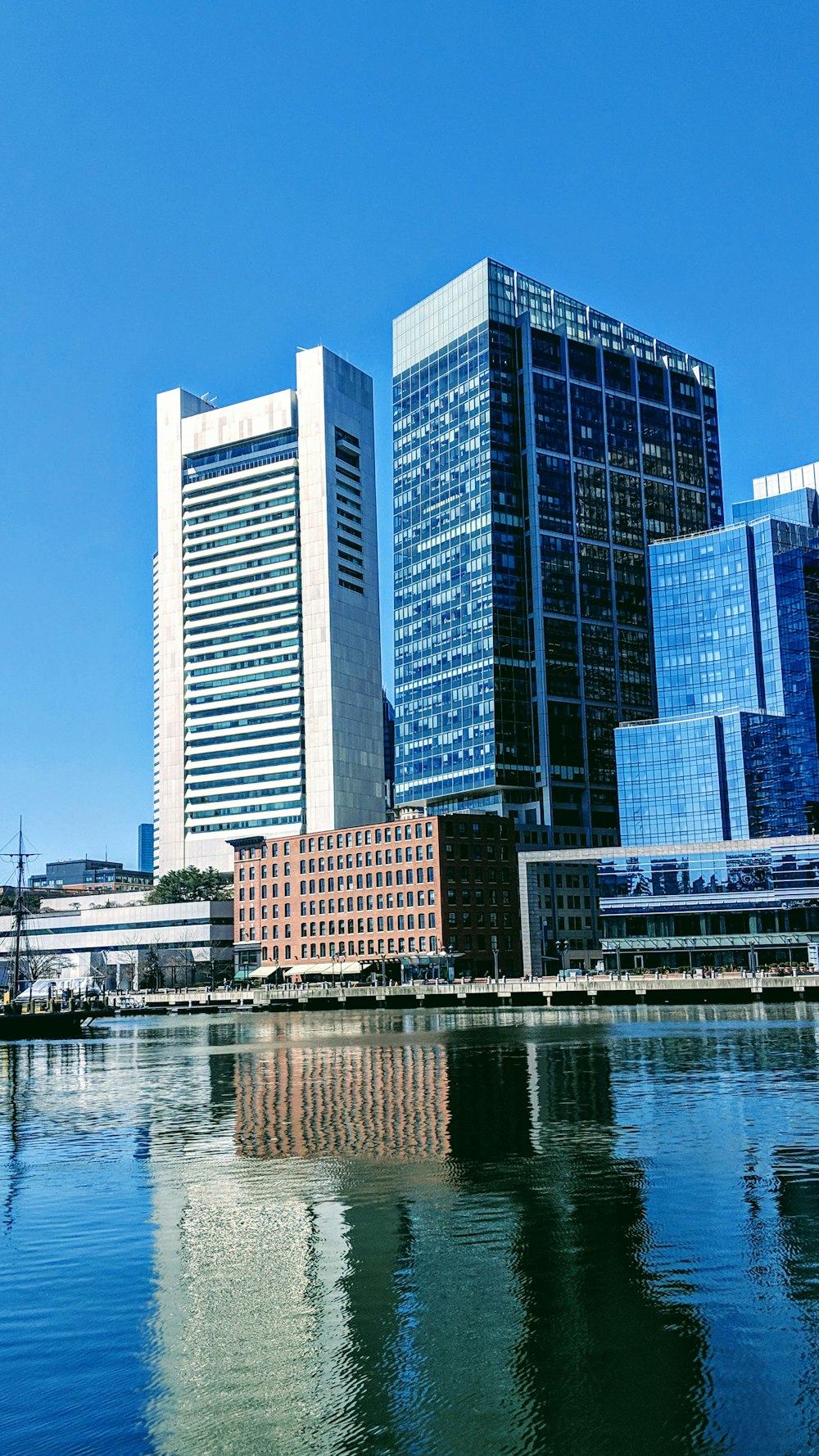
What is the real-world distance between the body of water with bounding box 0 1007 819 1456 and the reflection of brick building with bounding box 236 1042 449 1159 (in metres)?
0.37

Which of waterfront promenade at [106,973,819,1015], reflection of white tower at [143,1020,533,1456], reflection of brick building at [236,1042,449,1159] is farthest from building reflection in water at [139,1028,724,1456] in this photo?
waterfront promenade at [106,973,819,1015]

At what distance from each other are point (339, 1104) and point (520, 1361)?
40.0 m

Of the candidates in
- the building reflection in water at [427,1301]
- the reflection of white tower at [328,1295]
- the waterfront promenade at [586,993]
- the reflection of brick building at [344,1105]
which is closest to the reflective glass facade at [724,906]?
the waterfront promenade at [586,993]

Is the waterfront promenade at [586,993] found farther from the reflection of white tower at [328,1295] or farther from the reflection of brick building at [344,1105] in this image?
the reflection of white tower at [328,1295]

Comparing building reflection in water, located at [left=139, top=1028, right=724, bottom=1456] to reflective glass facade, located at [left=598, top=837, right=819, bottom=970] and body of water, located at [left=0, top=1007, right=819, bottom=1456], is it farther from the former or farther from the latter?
reflective glass facade, located at [left=598, top=837, right=819, bottom=970]

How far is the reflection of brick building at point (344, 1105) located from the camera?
164 ft

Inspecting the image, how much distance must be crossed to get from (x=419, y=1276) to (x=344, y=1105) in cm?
3391

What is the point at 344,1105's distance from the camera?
63.1 m

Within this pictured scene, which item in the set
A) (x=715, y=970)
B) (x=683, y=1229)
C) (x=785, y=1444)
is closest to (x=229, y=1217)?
(x=683, y=1229)

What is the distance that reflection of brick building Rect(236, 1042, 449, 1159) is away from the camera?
50.0 m

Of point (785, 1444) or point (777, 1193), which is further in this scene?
point (777, 1193)

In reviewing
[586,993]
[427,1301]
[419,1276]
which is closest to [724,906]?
[586,993]

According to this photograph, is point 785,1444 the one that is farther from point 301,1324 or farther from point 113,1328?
point 113,1328

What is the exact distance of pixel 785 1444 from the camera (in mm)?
20281
